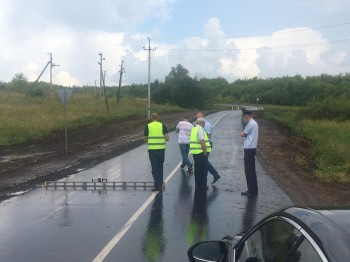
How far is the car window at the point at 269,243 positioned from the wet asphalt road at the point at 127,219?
122 inches

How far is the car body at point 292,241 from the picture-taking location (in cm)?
241

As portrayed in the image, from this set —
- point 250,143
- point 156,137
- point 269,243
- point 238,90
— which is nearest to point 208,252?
point 269,243

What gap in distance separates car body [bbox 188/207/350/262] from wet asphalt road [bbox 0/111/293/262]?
282 cm

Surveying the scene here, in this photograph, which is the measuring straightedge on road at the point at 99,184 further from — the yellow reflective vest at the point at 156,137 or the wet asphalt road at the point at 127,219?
the yellow reflective vest at the point at 156,137

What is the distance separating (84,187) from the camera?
11.6 m

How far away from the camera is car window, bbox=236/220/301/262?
2775 mm

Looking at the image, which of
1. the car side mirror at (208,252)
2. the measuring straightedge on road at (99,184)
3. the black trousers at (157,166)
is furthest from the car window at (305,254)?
the measuring straightedge on road at (99,184)

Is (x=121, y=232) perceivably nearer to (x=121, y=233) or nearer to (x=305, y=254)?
(x=121, y=233)

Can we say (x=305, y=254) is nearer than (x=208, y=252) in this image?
Yes

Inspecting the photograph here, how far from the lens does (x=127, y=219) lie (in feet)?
27.9

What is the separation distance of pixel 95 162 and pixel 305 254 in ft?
50.2

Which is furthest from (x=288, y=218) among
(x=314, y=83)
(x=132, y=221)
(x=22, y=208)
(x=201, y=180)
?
(x=314, y=83)

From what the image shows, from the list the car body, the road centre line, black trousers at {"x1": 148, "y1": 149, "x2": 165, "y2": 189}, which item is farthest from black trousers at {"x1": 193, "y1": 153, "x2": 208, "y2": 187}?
the car body

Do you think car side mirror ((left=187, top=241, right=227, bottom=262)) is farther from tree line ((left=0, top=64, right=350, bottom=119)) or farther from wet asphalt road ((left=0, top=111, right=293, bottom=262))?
tree line ((left=0, top=64, right=350, bottom=119))
